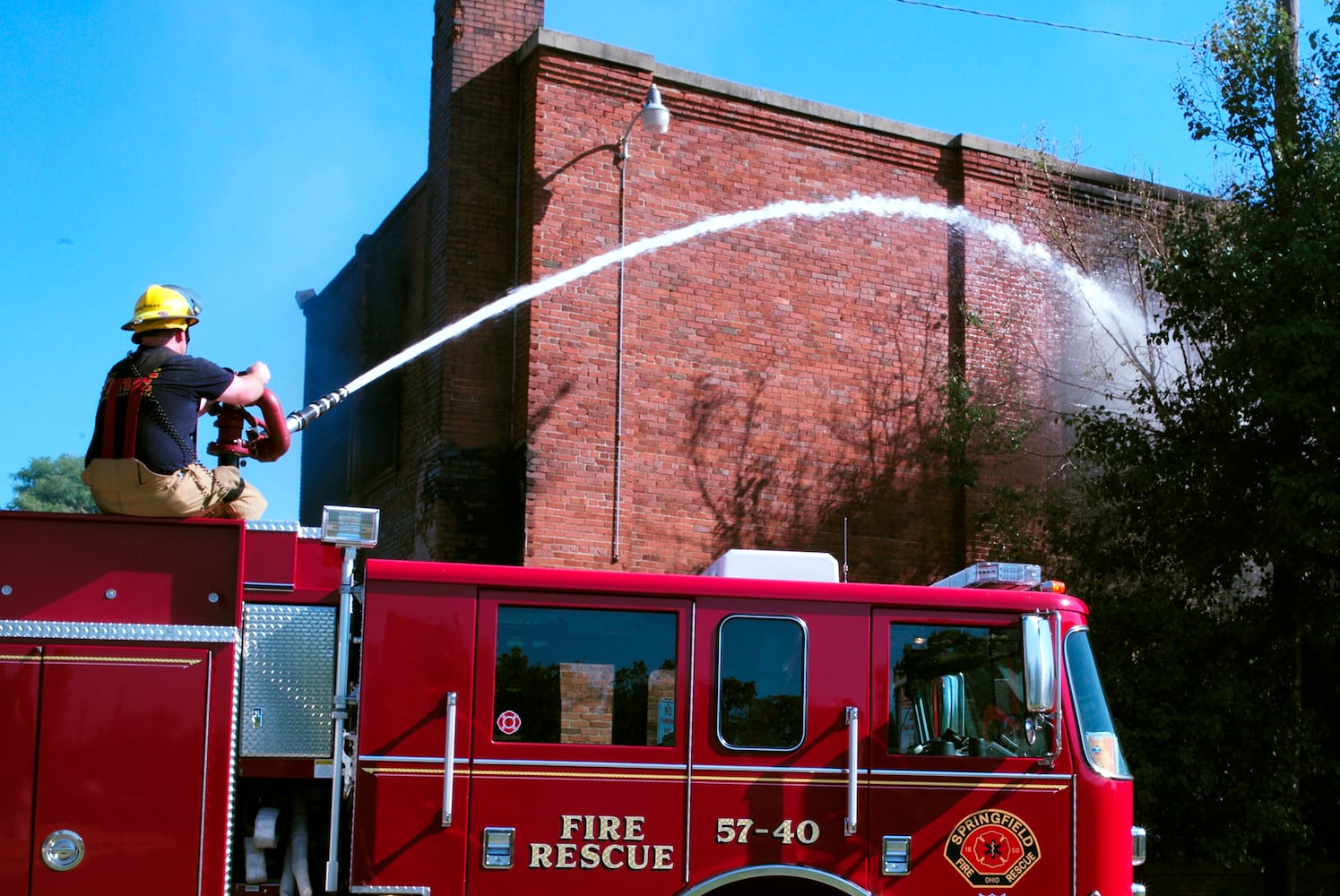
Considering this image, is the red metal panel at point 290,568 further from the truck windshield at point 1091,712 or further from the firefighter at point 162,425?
the truck windshield at point 1091,712

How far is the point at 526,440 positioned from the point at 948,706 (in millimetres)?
7703

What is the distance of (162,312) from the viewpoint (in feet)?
20.1

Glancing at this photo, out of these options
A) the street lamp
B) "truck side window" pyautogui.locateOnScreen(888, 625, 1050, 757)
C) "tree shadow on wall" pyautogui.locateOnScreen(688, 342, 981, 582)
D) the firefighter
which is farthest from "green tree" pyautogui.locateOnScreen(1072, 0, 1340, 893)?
Result: the firefighter

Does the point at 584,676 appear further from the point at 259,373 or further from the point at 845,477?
the point at 845,477

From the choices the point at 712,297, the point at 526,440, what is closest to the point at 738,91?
the point at 712,297

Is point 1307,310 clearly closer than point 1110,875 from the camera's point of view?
No

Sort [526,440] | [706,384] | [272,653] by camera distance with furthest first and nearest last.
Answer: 1. [706,384]
2. [526,440]
3. [272,653]

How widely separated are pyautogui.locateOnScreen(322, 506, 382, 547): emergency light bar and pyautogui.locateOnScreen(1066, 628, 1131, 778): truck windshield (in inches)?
129

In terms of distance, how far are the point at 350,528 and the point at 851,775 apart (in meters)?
2.46

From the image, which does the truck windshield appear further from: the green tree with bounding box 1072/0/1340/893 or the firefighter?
the green tree with bounding box 1072/0/1340/893

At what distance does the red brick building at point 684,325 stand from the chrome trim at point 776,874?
7.50 metres

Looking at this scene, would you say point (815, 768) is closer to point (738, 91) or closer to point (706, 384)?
point (706, 384)

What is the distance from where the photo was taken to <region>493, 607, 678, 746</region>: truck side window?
598 centimetres

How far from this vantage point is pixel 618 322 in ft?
45.6
